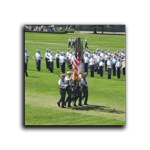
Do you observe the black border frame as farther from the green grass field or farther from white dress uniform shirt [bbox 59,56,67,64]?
white dress uniform shirt [bbox 59,56,67,64]

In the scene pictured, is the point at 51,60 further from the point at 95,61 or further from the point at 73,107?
the point at 73,107

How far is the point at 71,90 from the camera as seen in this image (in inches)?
989

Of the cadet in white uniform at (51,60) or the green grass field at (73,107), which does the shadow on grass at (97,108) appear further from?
the cadet in white uniform at (51,60)

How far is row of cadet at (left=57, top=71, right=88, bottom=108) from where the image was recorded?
2473 centimetres

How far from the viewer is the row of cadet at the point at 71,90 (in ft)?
81.1

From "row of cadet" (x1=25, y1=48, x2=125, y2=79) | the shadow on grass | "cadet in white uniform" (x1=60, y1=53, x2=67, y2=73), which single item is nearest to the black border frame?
the shadow on grass

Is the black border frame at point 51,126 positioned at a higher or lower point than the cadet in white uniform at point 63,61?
lower

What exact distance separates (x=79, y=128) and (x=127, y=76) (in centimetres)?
360

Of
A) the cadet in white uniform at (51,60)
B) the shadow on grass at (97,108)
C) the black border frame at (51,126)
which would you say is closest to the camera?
the black border frame at (51,126)

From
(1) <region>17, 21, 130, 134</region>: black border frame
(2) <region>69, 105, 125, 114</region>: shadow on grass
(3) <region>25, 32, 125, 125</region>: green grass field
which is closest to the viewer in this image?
(1) <region>17, 21, 130, 134</region>: black border frame

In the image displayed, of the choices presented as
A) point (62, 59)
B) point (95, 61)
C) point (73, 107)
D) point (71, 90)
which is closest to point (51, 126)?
point (73, 107)

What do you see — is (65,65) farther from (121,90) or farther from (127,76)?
(127,76)

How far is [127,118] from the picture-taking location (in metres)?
22.7

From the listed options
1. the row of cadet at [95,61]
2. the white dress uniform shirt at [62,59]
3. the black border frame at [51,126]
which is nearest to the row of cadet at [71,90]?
the black border frame at [51,126]
